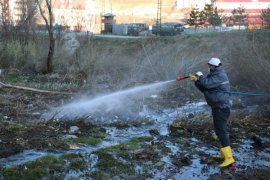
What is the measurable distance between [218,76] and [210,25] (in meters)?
44.7

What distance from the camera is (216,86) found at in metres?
6.71

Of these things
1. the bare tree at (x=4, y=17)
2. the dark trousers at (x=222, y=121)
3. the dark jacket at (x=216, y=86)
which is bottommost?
the dark trousers at (x=222, y=121)

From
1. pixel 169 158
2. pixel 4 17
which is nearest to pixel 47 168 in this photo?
pixel 169 158

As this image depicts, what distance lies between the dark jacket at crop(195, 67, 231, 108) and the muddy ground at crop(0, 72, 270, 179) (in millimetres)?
1164

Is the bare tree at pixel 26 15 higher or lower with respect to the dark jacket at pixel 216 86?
higher

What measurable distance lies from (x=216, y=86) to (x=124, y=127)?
130 inches

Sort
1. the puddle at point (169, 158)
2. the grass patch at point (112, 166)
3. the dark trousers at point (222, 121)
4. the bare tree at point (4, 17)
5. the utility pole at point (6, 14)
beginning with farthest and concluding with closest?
the utility pole at point (6, 14) < the bare tree at point (4, 17) < the dark trousers at point (222, 121) < the puddle at point (169, 158) < the grass patch at point (112, 166)

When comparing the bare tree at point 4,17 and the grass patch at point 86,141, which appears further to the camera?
the bare tree at point 4,17

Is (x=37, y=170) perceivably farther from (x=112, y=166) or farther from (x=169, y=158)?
(x=169, y=158)

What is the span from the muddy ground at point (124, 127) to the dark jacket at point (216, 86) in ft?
3.82

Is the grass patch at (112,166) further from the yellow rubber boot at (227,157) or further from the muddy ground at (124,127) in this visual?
the yellow rubber boot at (227,157)

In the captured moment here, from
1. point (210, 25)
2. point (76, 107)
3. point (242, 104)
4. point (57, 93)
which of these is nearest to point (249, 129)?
point (242, 104)

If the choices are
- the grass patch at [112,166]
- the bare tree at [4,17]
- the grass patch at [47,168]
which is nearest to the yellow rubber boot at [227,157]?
the grass patch at [112,166]

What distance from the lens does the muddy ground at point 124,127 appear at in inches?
259
